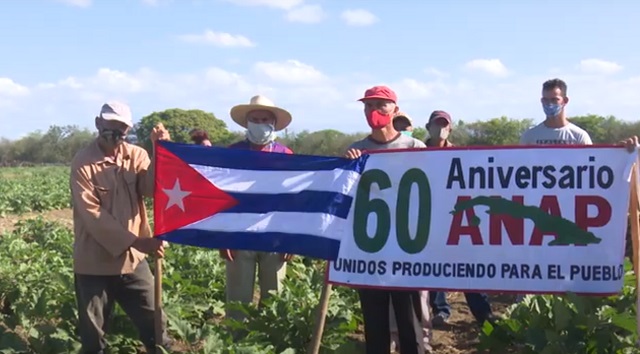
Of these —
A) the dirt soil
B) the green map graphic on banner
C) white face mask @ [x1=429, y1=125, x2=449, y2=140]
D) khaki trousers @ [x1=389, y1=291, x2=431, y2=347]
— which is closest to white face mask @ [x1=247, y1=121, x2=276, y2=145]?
white face mask @ [x1=429, y1=125, x2=449, y2=140]

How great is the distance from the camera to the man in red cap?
485 centimetres

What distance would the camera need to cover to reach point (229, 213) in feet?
16.1

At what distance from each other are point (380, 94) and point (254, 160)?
90cm

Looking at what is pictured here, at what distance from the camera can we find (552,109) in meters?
5.86

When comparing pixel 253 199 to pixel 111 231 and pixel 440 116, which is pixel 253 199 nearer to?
pixel 111 231

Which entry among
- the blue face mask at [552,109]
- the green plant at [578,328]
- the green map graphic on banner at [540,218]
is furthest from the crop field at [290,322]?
the blue face mask at [552,109]

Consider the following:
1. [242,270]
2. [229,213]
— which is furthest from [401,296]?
[242,270]

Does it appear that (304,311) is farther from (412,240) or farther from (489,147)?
(489,147)

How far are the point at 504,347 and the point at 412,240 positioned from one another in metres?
1.29

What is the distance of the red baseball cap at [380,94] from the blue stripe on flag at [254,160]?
1.37 ft

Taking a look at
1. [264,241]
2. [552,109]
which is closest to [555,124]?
[552,109]

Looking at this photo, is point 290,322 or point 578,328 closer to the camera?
point 578,328

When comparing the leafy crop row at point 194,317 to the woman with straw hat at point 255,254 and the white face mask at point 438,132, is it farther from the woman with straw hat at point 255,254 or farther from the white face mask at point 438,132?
the white face mask at point 438,132

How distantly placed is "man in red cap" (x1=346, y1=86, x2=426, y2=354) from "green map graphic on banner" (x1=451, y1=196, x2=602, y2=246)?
2.11 feet
